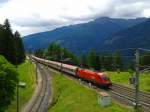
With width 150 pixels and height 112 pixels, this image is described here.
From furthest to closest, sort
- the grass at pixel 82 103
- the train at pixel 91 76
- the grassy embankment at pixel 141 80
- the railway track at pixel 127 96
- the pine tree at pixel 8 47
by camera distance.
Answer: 1. the pine tree at pixel 8 47
2. the train at pixel 91 76
3. the grassy embankment at pixel 141 80
4. the railway track at pixel 127 96
5. the grass at pixel 82 103

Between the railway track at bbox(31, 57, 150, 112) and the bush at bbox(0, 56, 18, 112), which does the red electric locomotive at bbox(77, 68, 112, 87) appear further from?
the bush at bbox(0, 56, 18, 112)

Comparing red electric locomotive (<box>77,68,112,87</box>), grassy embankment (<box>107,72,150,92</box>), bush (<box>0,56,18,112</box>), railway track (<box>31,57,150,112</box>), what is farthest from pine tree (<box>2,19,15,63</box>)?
bush (<box>0,56,18,112</box>)

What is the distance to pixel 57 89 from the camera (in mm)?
107375

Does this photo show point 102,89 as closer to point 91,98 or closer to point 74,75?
point 91,98

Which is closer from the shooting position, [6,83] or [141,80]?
[6,83]

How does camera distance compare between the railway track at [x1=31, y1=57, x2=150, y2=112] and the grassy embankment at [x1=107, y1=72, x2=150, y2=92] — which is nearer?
the railway track at [x1=31, y1=57, x2=150, y2=112]

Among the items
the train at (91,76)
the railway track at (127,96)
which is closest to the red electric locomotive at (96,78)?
the train at (91,76)

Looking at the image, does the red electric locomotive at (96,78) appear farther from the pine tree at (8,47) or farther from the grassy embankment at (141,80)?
the pine tree at (8,47)

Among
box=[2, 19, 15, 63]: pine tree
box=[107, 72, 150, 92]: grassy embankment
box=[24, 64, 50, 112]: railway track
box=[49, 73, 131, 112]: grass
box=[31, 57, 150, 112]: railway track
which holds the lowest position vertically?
box=[24, 64, 50, 112]: railway track

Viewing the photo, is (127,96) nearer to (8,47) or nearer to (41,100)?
(41,100)

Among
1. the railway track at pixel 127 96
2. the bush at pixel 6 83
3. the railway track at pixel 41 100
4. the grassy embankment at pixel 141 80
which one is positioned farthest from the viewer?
the railway track at pixel 41 100

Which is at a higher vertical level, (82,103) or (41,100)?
(82,103)

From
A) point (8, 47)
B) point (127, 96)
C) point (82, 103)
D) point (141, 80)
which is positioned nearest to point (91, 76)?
point (141, 80)

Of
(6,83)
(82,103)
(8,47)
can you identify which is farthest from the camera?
(8,47)
